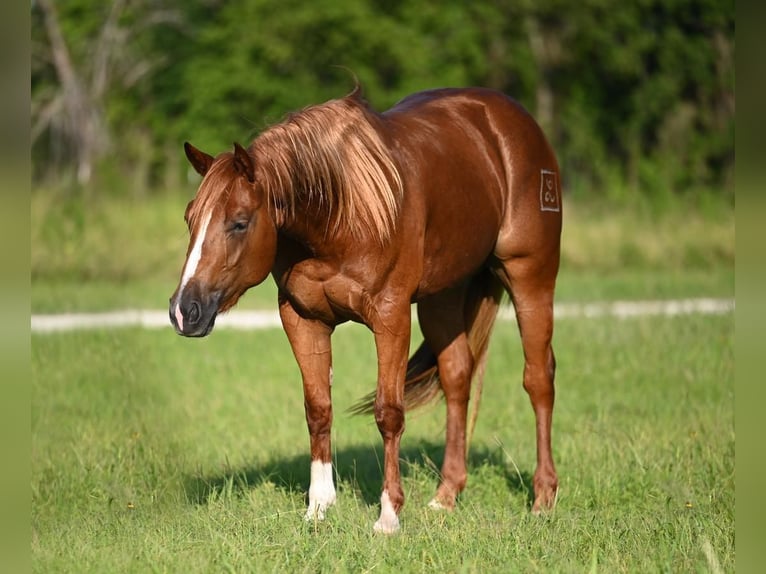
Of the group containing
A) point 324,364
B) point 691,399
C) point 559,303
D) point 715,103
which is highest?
point 324,364

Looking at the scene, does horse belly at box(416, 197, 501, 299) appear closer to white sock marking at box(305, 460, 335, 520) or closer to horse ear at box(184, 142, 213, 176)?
white sock marking at box(305, 460, 335, 520)

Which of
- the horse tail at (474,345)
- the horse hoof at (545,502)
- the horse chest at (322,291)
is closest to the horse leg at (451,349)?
the horse tail at (474,345)

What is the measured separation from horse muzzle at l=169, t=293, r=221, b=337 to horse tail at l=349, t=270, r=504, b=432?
80.9 inches

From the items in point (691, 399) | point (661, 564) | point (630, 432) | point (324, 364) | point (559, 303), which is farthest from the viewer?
point (559, 303)

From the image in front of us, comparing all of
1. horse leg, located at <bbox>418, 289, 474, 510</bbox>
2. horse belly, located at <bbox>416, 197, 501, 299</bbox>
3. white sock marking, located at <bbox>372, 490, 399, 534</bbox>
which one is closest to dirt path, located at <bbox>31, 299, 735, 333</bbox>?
horse leg, located at <bbox>418, 289, 474, 510</bbox>

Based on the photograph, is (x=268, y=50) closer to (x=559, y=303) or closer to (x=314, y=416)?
(x=559, y=303)

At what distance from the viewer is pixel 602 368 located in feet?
33.6

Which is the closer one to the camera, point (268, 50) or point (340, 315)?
point (340, 315)

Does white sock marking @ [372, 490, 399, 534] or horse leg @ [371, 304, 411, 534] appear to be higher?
horse leg @ [371, 304, 411, 534]

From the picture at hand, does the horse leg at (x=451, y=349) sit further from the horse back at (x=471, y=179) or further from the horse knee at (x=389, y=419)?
the horse knee at (x=389, y=419)

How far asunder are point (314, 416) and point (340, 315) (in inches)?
21.7

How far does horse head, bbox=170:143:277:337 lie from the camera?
447cm

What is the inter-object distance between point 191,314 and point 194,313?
0.05 ft

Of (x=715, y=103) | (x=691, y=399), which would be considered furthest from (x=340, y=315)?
(x=715, y=103)
